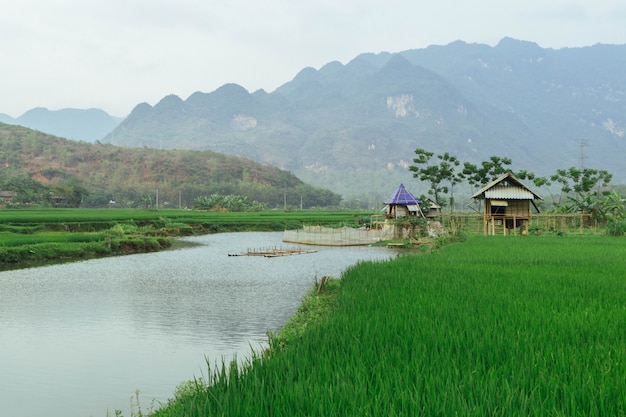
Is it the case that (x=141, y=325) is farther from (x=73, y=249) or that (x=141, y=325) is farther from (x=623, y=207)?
(x=623, y=207)

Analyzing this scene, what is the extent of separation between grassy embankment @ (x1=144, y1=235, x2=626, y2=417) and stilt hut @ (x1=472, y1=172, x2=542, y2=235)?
26607 mm

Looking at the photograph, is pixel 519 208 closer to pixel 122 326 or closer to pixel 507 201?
pixel 507 201

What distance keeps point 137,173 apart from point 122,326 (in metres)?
121

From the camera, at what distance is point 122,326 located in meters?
13.5

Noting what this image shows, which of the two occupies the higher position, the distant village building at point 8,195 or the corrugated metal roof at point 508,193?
the distant village building at point 8,195

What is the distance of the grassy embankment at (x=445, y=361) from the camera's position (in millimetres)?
3938

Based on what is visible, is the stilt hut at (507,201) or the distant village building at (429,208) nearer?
the stilt hut at (507,201)

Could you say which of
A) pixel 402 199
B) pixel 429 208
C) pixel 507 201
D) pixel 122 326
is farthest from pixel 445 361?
pixel 429 208

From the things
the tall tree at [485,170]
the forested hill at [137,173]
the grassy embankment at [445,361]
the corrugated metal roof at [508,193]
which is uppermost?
the forested hill at [137,173]

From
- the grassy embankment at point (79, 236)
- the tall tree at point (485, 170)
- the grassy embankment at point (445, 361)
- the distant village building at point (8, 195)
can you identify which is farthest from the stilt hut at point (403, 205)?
the distant village building at point (8, 195)

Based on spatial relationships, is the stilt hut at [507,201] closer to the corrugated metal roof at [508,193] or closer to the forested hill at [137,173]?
the corrugated metal roof at [508,193]

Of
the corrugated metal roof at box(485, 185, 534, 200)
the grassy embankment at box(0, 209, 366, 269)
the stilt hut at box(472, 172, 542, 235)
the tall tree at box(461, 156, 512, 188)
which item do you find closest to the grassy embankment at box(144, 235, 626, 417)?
the grassy embankment at box(0, 209, 366, 269)

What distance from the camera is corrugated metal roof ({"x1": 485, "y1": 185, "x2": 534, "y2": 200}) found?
35.9 metres

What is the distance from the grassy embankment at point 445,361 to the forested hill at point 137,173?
99.4m
